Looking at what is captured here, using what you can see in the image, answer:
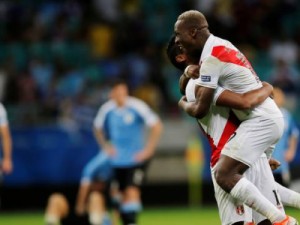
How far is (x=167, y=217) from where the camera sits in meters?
14.4

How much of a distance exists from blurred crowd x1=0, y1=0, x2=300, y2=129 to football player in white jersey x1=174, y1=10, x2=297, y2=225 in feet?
27.2

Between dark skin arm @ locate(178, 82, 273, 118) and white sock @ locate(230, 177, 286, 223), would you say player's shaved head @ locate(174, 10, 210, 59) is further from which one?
white sock @ locate(230, 177, 286, 223)

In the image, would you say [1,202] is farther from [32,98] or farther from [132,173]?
[132,173]

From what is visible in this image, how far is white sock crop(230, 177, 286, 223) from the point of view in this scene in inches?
270

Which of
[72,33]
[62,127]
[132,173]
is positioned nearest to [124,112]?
[132,173]

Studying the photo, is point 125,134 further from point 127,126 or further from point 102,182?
point 102,182

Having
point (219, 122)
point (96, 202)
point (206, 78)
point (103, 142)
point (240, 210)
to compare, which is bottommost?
point (96, 202)

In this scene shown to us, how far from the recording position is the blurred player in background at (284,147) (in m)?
10.8

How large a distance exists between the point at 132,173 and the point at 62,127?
3.14 m

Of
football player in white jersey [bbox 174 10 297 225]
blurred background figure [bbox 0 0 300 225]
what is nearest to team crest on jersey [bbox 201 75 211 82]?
football player in white jersey [bbox 174 10 297 225]

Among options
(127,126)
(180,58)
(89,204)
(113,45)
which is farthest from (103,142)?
(180,58)

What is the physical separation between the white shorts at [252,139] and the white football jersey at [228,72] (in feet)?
0.21

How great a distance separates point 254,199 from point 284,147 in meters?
4.68

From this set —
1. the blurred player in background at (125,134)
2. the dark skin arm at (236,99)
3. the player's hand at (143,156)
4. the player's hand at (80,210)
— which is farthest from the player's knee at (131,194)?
the dark skin arm at (236,99)
